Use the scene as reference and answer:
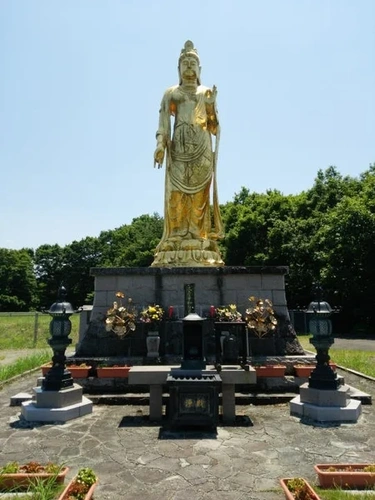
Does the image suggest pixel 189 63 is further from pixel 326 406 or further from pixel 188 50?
pixel 326 406

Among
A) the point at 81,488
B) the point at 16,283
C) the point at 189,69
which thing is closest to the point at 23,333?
the point at 189,69

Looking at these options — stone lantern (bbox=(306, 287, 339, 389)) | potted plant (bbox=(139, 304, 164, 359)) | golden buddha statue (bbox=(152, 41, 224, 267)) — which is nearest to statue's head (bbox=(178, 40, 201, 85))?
golden buddha statue (bbox=(152, 41, 224, 267))

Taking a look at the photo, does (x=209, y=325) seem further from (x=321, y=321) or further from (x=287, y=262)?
(x=287, y=262)

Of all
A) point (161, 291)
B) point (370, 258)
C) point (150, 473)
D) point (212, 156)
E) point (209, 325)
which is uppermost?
point (212, 156)

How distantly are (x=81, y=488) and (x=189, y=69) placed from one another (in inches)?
382

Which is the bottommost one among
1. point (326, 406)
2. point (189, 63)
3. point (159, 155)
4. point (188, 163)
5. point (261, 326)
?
point (326, 406)

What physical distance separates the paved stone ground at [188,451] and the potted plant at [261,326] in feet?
6.30

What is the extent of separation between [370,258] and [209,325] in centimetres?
1293

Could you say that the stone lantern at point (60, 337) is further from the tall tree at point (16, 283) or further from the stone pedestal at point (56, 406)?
the tall tree at point (16, 283)

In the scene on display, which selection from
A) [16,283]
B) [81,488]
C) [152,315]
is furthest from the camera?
[16,283]

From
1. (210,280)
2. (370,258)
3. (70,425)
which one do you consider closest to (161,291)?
(210,280)

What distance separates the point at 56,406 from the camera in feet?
18.5

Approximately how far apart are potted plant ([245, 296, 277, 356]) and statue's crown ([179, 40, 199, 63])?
21.2ft

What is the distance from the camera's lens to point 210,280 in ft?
28.3
